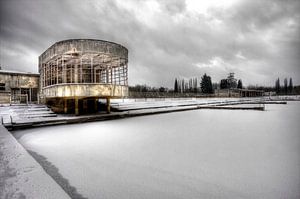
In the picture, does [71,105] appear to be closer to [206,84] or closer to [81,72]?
[81,72]

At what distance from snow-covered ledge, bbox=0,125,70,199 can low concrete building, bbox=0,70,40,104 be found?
16.9 m

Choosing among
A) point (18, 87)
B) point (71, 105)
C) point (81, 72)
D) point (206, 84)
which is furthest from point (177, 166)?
point (206, 84)

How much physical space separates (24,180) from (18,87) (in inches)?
746

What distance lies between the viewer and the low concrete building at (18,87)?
17.3 metres

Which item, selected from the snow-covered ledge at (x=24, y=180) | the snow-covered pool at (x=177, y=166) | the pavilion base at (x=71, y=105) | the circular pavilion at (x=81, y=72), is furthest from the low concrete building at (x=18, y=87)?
the snow-covered ledge at (x=24, y=180)

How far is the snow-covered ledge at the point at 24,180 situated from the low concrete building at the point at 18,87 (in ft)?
55.3

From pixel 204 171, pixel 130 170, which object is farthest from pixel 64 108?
pixel 204 171

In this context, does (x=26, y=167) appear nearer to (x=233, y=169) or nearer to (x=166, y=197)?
(x=166, y=197)

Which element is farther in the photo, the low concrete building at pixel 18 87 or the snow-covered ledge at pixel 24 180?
the low concrete building at pixel 18 87

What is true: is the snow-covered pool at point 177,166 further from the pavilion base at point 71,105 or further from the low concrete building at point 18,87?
the low concrete building at point 18,87

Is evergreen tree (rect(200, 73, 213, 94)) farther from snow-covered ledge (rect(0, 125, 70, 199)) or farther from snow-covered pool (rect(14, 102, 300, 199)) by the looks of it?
snow-covered ledge (rect(0, 125, 70, 199))

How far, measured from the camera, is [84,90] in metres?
13.7

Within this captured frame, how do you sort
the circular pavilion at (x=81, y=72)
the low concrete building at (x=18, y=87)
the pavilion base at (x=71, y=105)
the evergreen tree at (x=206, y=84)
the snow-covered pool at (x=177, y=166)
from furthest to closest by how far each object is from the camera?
the evergreen tree at (x=206, y=84)
the low concrete building at (x=18, y=87)
the pavilion base at (x=71, y=105)
the circular pavilion at (x=81, y=72)
the snow-covered pool at (x=177, y=166)

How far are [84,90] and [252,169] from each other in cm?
1213
